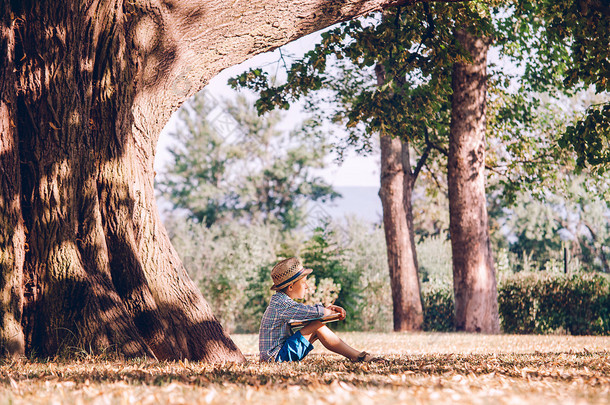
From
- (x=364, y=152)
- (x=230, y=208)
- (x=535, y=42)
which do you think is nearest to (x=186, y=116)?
(x=230, y=208)

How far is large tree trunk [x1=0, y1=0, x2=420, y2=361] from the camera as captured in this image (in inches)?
219

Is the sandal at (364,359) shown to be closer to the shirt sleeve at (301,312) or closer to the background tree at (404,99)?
the shirt sleeve at (301,312)

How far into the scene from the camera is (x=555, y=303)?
17.7 m

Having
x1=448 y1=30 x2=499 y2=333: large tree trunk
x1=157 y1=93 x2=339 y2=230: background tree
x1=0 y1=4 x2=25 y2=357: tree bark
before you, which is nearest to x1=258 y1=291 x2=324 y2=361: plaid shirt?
x1=0 y1=4 x2=25 y2=357: tree bark

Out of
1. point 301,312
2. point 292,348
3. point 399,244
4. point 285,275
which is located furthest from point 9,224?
point 399,244

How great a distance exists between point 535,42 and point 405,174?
539cm

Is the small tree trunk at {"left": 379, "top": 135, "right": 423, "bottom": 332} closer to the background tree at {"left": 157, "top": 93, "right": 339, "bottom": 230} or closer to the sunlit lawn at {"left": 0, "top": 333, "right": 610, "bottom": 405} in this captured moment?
the sunlit lawn at {"left": 0, "top": 333, "right": 610, "bottom": 405}

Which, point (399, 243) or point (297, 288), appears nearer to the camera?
point (297, 288)

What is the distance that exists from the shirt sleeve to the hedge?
13441 mm

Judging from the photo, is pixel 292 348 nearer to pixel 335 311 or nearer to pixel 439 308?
pixel 335 311

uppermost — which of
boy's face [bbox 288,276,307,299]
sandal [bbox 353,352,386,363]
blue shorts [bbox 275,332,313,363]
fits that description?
boy's face [bbox 288,276,307,299]

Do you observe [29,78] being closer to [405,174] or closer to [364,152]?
[405,174]

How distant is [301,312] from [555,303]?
533 inches

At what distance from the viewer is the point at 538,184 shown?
65.0ft
